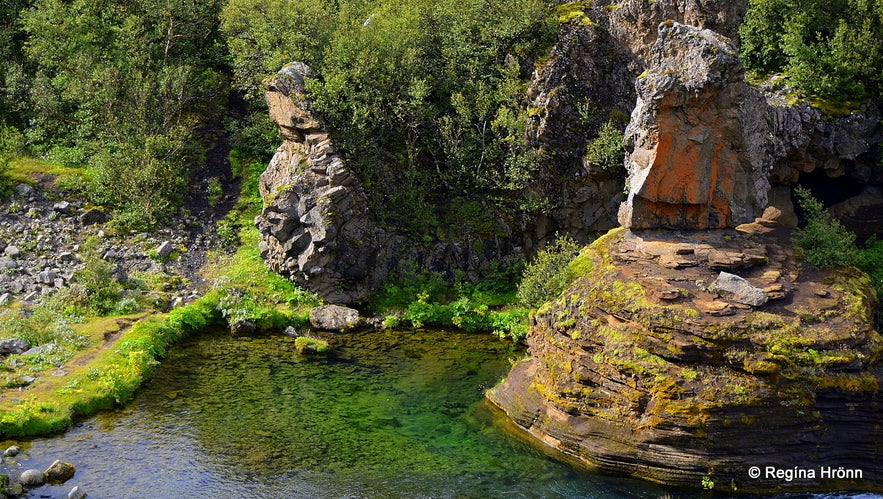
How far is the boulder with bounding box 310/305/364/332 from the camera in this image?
39219 mm

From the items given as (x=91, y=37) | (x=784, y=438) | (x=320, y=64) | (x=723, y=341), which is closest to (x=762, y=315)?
(x=723, y=341)

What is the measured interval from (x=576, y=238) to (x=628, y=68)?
1034cm

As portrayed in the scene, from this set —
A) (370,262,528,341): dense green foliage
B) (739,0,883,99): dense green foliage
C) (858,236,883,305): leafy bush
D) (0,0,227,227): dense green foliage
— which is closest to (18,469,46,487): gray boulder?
(370,262,528,341): dense green foliage

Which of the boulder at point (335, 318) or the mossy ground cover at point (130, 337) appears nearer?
the mossy ground cover at point (130, 337)

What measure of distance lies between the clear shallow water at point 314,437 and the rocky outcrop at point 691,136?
34.3ft

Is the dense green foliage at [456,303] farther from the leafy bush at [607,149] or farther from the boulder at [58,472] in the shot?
the boulder at [58,472]

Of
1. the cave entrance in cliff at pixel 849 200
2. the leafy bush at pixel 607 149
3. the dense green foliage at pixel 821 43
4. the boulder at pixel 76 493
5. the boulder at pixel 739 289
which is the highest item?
the dense green foliage at pixel 821 43

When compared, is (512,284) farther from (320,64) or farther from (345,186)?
(320,64)

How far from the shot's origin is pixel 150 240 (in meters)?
43.9

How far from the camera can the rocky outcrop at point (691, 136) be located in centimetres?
3053

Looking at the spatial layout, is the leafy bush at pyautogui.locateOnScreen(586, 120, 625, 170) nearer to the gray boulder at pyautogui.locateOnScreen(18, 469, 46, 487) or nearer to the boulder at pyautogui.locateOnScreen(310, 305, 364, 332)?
the boulder at pyautogui.locateOnScreen(310, 305, 364, 332)

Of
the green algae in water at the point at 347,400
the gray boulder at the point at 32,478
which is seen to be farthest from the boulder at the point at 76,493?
the green algae in water at the point at 347,400

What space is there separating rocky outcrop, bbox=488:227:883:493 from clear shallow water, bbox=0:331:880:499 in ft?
4.51

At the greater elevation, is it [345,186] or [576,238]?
[345,186]
